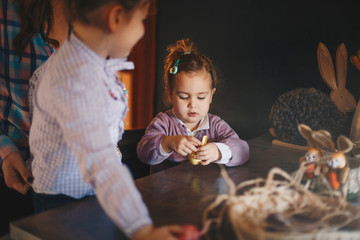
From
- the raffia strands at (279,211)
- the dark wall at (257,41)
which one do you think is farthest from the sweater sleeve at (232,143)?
the dark wall at (257,41)

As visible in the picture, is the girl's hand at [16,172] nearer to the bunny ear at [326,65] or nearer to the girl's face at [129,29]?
the girl's face at [129,29]

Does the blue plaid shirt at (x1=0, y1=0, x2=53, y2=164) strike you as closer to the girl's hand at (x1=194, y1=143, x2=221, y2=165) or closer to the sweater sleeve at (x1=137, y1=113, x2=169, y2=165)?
the sweater sleeve at (x1=137, y1=113, x2=169, y2=165)

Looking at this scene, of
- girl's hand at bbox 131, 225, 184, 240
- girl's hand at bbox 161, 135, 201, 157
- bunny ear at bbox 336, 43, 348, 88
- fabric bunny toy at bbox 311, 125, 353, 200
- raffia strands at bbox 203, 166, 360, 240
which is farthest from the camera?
bunny ear at bbox 336, 43, 348, 88

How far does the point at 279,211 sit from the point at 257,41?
1.04 metres

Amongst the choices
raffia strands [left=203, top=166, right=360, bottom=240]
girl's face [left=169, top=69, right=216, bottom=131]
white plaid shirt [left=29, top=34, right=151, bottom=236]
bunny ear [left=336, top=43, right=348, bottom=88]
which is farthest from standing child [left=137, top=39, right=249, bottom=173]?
bunny ear [left=336, top=43, right=348, bottom=88]

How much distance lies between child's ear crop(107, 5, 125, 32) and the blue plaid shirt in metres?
0.56

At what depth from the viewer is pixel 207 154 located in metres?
1.05

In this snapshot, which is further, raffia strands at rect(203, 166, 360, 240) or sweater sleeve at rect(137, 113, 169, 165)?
sweater sleeve at rect(137, 113, 169, 165)

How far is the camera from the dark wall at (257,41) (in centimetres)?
147

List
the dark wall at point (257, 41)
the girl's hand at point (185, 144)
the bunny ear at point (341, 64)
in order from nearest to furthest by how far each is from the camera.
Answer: the girl's hand at point (185, 144) < the bunny ear at point (341, 64) < the dark wall at point (257, 41)

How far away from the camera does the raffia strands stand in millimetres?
659

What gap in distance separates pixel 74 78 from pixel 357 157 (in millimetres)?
928

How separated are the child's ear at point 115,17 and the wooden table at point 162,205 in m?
0.36

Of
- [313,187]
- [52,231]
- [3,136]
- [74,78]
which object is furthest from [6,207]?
[313,187]
